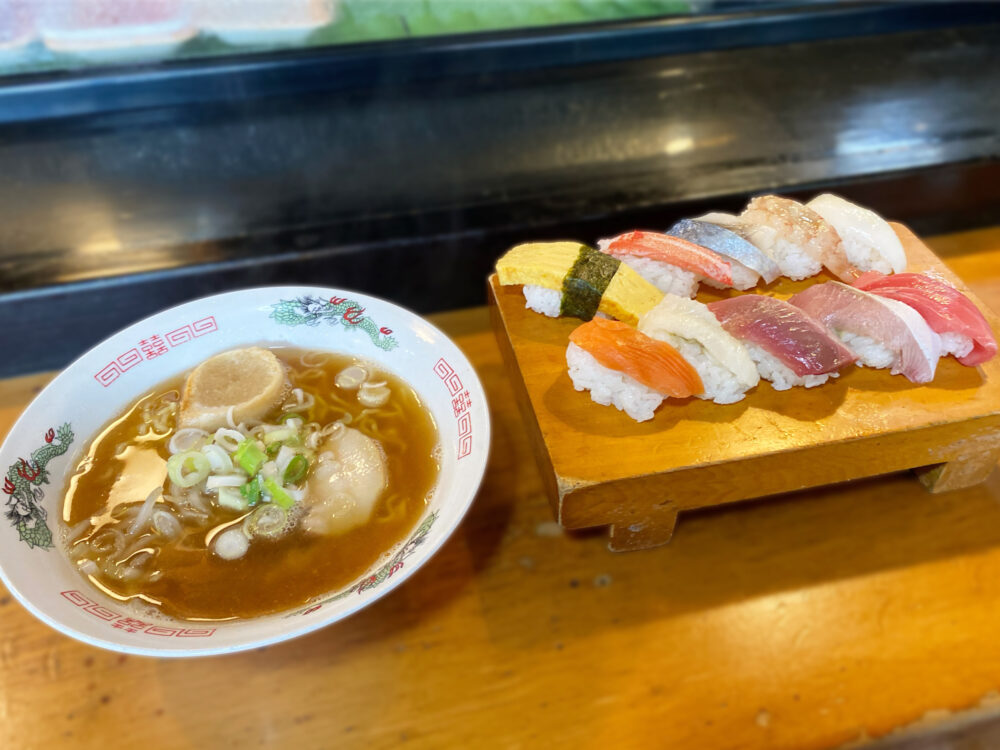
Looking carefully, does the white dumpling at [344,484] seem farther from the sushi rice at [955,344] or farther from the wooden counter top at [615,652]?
the sushi rice at [955,344]

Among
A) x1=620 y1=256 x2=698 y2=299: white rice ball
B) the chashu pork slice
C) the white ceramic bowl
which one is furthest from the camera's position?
x1=620 y1=256 x2=698 y2=299: white rice ball

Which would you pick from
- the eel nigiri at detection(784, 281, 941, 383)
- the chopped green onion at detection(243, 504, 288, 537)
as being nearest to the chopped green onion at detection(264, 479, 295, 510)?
the chopped green onion at detection(243, 504, 288, 537)

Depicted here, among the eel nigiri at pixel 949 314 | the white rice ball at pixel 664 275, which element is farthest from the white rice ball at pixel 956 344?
the white rice ball at pixel 664 275

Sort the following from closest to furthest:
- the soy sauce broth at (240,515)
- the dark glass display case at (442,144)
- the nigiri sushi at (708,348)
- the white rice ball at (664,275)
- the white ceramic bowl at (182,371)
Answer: the white ceramic bowl at (182,371) < the soy sauce broth at (240,515) < the nigiri sushi at (708,348) < the white rice ball at (664,275) < the dark glass display case at (442,144)

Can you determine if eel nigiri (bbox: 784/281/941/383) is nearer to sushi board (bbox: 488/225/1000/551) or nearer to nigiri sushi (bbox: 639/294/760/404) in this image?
sushi board (bbox: 488/225/1000/551)

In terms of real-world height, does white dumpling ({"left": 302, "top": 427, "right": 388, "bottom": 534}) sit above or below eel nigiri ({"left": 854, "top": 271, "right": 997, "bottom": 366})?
below

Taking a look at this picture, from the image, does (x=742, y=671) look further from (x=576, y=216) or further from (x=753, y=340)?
(x=576, y=216)
